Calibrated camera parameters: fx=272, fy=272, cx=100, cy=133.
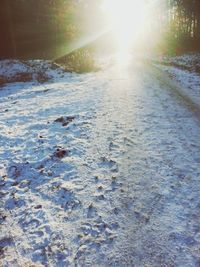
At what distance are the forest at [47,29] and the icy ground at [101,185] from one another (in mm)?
15769

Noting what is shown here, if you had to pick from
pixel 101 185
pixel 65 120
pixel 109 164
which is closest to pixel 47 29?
pixel 65 120

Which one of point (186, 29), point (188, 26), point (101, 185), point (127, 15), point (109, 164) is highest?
point (127, 15)

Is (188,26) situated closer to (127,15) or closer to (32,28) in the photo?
(32,28)

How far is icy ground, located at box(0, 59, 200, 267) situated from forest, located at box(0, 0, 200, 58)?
15.8 metres

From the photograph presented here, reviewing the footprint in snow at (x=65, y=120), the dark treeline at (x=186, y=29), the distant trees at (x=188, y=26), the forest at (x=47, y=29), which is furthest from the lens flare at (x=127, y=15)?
the footprint in snow at (x=65, y=120)

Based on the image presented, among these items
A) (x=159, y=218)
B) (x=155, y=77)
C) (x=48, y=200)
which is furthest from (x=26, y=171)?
(x=155, y=77)

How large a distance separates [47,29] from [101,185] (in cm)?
2851

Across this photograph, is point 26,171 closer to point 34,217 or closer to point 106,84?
point 34,217

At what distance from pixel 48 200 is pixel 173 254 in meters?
2.52

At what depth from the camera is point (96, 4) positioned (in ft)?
189

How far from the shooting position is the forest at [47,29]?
2348 centimetres

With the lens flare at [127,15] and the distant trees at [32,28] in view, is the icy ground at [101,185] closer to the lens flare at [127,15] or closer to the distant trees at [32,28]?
the distant trees at [32,28]

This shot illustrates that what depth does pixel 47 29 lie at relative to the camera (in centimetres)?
3047

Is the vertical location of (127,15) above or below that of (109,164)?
above
